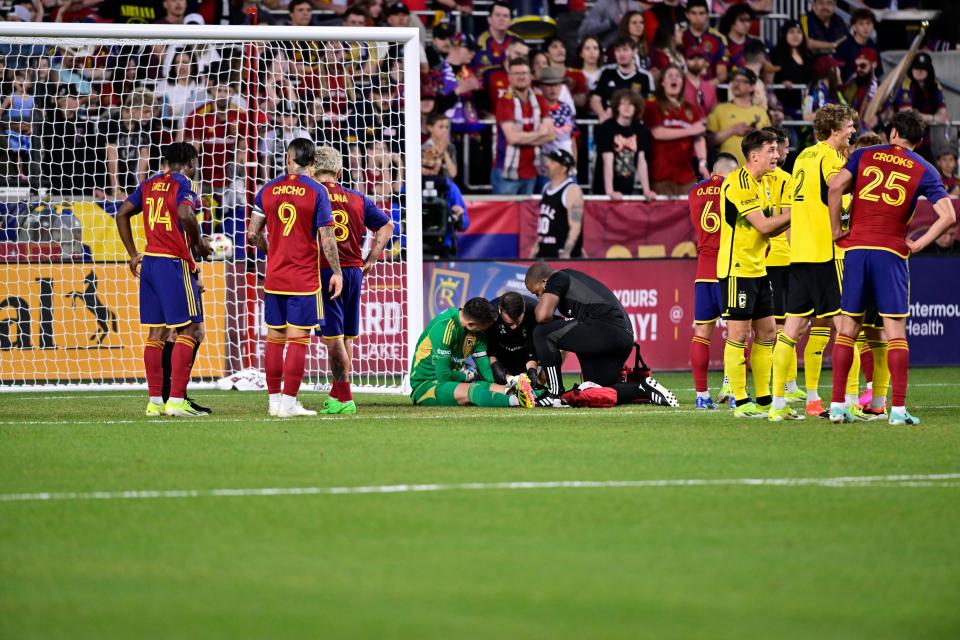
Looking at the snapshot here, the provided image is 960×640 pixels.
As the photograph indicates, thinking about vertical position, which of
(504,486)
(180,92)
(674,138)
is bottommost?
(504,486)

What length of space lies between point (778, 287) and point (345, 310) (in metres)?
3.83

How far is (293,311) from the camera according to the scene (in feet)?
37.4

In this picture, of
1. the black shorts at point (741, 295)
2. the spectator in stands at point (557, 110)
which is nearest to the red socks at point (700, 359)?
the black shorts at point (741, 295)

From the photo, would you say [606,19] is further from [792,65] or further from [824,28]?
[824,28]

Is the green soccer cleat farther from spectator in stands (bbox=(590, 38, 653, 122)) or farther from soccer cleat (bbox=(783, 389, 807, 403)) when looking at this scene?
spectator in stands (bbox=(590, 38, 653, 122))

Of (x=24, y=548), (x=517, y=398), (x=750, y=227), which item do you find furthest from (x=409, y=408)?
(x=24, y=548)

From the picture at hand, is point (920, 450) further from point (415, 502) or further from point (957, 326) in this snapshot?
point (957, 326)

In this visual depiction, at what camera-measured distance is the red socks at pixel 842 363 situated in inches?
418

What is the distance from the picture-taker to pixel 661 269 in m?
17.8

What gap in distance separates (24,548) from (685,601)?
2.67 meters

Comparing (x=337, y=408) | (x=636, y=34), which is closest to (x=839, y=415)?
(x=337, y=408)

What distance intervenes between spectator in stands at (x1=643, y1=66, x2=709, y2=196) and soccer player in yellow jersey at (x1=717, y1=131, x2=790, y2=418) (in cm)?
822

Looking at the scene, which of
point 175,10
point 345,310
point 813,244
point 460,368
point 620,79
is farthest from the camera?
point 620,79

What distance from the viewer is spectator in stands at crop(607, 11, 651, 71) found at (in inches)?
828
